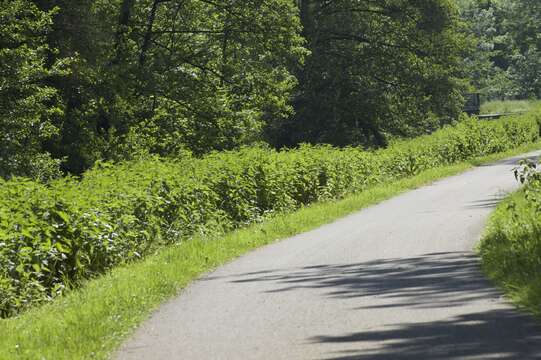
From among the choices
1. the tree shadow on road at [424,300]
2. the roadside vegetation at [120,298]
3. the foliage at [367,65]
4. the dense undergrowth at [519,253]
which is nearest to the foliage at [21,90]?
the roadside vegetation at [120,298]

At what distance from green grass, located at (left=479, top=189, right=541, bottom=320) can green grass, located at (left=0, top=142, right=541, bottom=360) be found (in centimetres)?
357

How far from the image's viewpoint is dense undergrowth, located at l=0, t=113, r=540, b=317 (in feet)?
43.7

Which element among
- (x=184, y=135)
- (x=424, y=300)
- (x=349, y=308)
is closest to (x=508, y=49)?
(x=184, y=135)

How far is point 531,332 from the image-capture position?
8.33m

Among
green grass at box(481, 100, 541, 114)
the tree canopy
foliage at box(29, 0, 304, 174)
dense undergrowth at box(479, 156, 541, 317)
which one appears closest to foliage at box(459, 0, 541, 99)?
green grass at box(481, 100, 541, 114)

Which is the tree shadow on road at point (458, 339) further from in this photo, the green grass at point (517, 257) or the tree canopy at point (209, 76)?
the tree canopy at point (209, 76)

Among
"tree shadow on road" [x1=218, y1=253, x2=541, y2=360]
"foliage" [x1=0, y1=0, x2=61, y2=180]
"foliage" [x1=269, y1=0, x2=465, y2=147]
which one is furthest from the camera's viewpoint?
"foliage" [x1=269, y1=0, x2=465, y2=147]

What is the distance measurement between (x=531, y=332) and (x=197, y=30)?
109 ft

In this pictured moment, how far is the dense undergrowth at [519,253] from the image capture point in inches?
392

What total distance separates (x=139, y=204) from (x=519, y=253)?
23.6 ft

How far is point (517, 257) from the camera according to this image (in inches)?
472

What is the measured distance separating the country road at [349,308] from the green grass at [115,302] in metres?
0.26

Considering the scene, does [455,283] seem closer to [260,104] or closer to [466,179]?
[466,179]

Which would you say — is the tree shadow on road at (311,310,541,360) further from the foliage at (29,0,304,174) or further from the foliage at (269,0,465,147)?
the foliage at (269,0,465,147)
